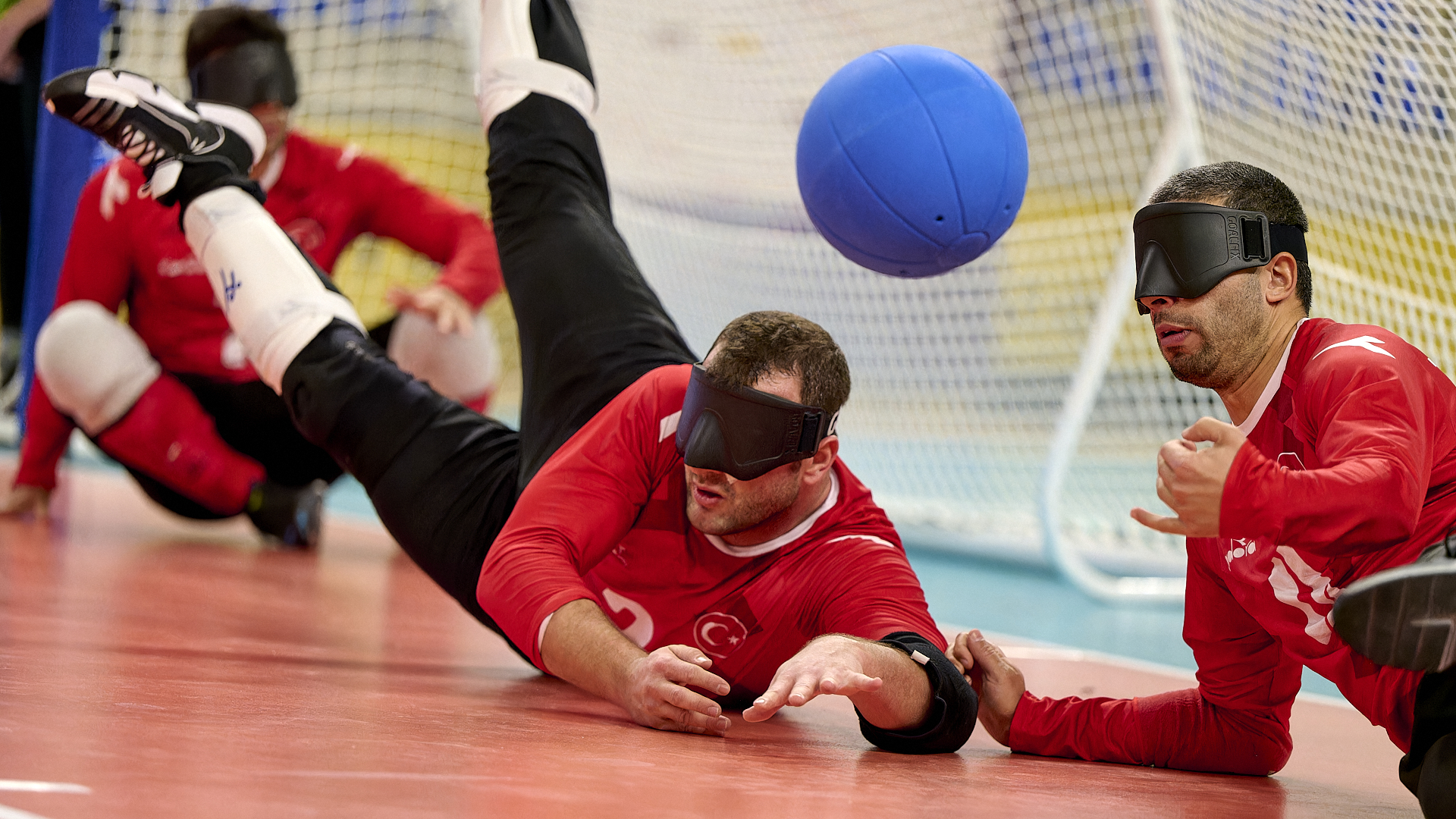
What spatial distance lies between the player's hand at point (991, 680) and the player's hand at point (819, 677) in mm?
400

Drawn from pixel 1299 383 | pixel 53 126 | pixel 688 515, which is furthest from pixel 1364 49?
pixel 53 126

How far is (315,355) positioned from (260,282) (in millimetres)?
245

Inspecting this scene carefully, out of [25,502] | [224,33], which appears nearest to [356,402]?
[224,33]

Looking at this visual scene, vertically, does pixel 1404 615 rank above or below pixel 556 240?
below

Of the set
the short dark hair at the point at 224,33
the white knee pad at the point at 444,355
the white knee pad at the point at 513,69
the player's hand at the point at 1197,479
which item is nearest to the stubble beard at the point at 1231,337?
the player's hand at the point at 1197,479

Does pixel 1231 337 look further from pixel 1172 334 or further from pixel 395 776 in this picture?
pixel 395 776

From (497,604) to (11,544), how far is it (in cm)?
215

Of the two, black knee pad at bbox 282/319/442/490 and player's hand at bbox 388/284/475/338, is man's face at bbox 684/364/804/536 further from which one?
player's hand at bbox 388/284/475/338

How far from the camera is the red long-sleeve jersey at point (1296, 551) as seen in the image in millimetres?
1648

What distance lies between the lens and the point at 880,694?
2027mm

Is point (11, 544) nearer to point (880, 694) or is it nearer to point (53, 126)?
point (53, 126)

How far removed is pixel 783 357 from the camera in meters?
2.29

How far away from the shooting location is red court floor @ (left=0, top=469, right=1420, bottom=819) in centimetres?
151

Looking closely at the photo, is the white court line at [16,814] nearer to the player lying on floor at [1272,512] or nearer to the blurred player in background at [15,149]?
the player lying on floor at [1272,512]
